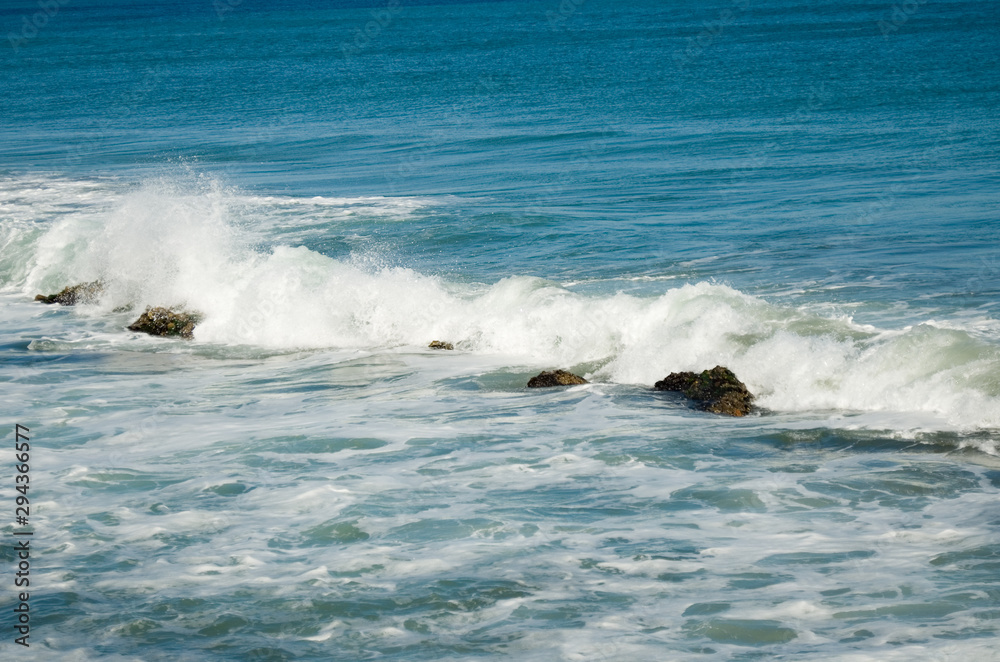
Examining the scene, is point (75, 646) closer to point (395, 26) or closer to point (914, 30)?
point (914, 30)

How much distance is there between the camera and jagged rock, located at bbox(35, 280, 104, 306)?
17.1 m

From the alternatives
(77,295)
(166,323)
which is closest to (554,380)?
(166,323)

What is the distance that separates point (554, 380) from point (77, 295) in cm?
924

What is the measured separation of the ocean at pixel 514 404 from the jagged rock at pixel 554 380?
20 cm

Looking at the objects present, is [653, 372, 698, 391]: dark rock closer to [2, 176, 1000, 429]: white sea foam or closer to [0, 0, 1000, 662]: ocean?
[0, 0, 1000, 662]: ocean

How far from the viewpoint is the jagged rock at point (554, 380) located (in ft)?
38.2

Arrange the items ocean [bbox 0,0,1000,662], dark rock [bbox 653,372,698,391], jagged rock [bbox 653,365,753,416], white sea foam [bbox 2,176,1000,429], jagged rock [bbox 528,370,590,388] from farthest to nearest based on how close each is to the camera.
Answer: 1. jagged rock [bbox 528,370,590,388]
2. dark rock [bbox 653,372,698,391]
3. white sea foam [bbox 2,176,1000,429]
4. jagged rock [bbox 653,365,753,416]
5. ocean [bbox 0,0,1000,662]

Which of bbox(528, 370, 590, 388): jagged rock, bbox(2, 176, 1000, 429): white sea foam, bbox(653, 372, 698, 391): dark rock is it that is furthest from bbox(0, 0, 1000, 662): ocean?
bbox(653, 372, 698, 391): dark rock

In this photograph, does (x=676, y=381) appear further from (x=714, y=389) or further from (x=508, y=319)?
(x=508, y=319)

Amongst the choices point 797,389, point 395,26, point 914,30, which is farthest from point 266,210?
point 395,26

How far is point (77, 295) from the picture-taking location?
1723 cm

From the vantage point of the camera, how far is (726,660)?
575cm

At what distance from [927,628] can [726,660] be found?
1.16 meters

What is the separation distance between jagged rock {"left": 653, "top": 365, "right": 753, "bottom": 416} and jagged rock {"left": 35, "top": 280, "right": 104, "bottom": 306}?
1000 cm
